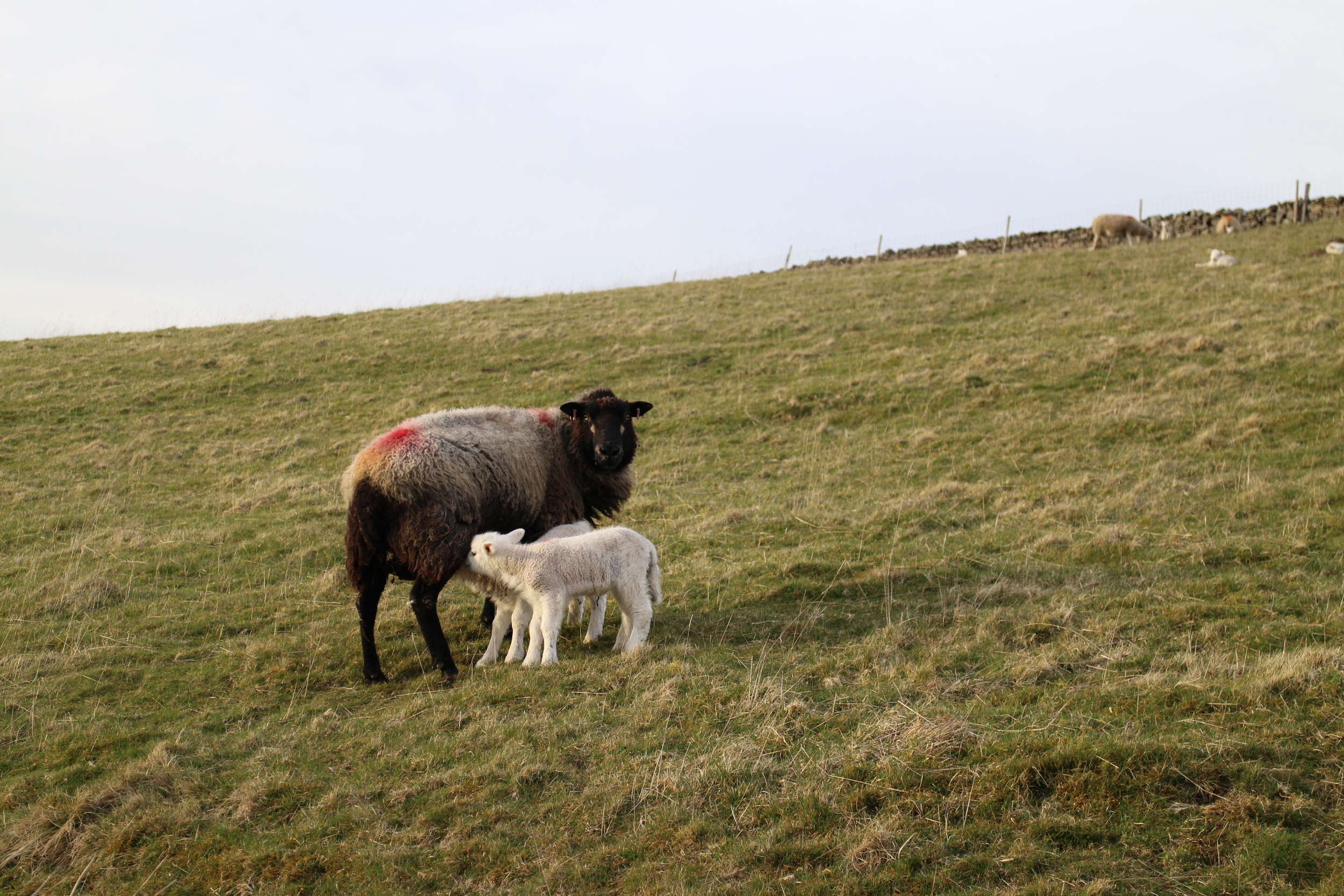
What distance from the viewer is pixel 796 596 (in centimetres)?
1041

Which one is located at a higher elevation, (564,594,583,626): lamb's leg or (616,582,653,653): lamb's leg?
(616,582,653,653): lamb's leg

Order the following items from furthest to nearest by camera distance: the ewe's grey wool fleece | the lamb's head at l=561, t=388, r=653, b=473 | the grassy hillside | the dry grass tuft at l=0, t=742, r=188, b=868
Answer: the lamb's head at l=561, t=388, r=653, b=473
the ewe's grey wool fleece
the dry grass tuft at l=0, t=742, r=188, b=868
the grassy hillside

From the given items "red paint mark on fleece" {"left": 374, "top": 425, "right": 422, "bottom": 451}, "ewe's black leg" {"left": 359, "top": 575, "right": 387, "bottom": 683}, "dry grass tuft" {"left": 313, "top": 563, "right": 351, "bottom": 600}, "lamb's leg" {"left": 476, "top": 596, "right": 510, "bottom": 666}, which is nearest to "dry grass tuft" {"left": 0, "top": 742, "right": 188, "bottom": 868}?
"ewe's black leg" {"left": 359, "top": 575, "right": 387, "bottom": 683}

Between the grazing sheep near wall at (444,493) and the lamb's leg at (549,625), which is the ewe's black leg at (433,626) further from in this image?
the lamb's leg at (549,625)

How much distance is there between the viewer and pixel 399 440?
9.56 metres

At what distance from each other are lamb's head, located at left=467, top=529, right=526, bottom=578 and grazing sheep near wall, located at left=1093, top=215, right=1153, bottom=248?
35644 mm

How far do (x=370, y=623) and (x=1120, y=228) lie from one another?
3733 centimetres

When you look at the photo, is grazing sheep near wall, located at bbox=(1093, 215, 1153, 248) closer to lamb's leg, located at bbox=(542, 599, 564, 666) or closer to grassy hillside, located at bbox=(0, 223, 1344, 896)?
grassy hillside, located at bbox=(0, 223, 1344, 896)

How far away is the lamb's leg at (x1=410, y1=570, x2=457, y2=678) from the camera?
9.06 metres

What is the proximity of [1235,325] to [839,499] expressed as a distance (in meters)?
13.0

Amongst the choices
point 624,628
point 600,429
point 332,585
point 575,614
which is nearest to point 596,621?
point 624,628

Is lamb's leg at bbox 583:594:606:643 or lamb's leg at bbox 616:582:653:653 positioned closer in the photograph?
lamb's leg at bbox 616:582:653:653

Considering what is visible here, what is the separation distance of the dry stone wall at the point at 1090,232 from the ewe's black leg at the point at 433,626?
111 ft

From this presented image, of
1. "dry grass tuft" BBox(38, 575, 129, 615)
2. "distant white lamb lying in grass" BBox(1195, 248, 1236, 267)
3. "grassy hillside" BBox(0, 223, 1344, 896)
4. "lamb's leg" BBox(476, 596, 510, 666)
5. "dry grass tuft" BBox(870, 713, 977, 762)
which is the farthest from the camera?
"distant white lamb lying in grass" BBox(1195, 248, 1236, 267)
